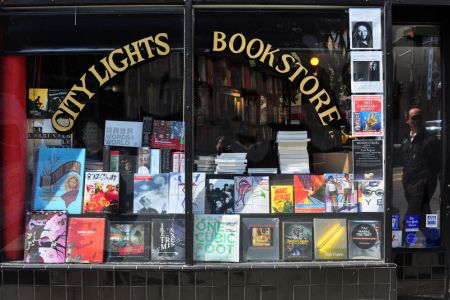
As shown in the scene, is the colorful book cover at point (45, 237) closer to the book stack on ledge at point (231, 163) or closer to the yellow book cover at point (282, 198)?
the book stack on ledge at point (231, 163)

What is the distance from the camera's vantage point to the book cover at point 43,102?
4.40m

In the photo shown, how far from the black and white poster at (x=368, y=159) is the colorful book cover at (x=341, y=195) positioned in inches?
4.2

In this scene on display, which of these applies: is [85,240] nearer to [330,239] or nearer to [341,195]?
[330,239]

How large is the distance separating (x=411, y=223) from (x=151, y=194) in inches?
102

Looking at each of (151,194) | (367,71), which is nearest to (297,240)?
(151,194)

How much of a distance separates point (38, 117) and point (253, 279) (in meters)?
2.39

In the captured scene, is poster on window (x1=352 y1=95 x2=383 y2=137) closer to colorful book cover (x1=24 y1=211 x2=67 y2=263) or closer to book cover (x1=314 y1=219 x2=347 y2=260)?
book cover (x1=314 y1=219 x2=347 y2=260)

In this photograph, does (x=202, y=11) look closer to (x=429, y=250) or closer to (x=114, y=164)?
(x=114, y=164)

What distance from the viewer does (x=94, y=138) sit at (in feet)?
14.5

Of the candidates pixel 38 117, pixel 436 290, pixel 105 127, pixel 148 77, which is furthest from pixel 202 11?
pixel 436 290

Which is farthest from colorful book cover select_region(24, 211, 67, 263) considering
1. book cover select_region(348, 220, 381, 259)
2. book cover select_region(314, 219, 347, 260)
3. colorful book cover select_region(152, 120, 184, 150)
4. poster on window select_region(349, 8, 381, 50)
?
poster on window select_region(349, 8, 381, 50)

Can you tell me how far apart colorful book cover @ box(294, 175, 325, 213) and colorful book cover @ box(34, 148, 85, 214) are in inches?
76.2

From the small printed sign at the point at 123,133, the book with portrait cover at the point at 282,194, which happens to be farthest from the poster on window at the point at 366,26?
the small printed sign at the point at 123,133

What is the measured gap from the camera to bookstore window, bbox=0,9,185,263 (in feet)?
13.9
